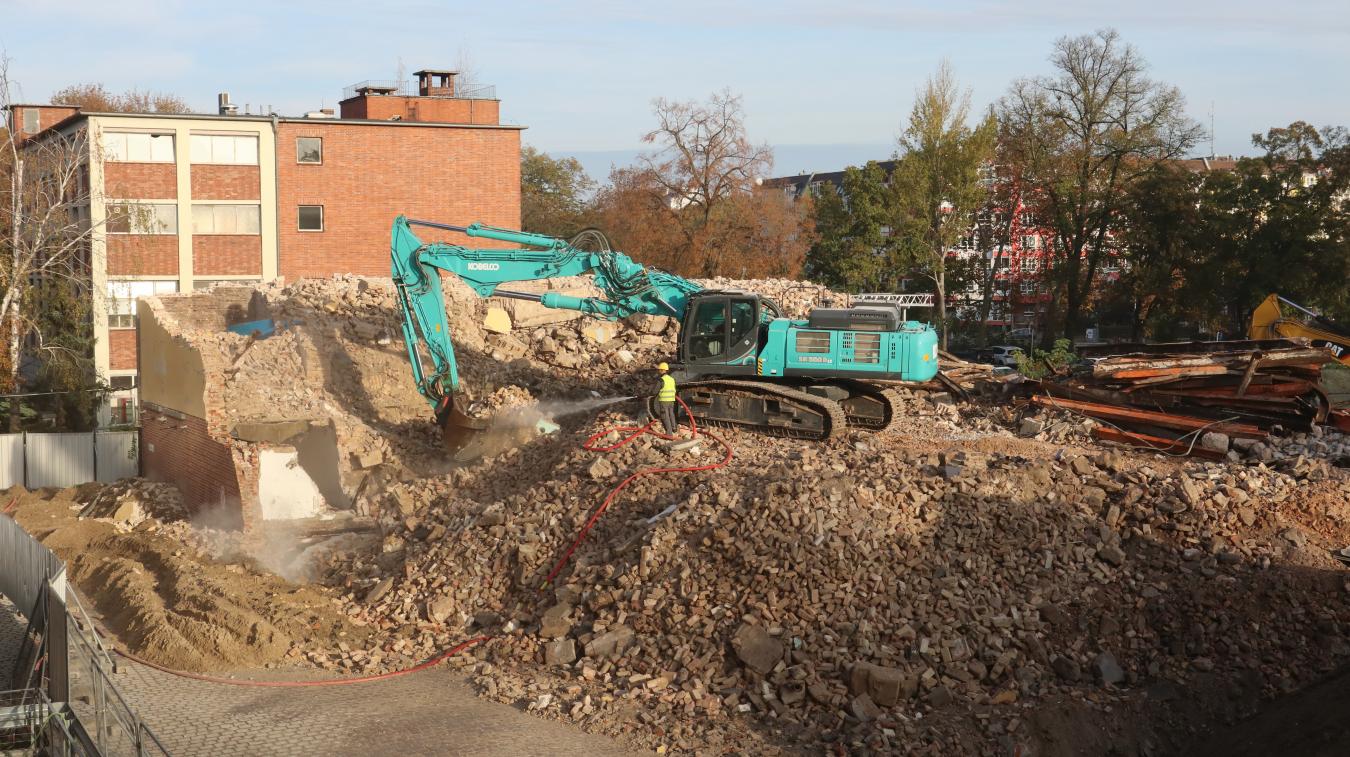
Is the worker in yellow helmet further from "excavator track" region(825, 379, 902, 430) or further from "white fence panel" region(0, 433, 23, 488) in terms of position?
"white fence panel" region(0, 433, 23, 488)

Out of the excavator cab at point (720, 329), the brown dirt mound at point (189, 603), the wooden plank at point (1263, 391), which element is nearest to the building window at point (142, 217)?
the brown dirt mound at point (189, 603)

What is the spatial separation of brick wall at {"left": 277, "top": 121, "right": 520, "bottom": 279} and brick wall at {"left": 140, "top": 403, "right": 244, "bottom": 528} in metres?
12.8

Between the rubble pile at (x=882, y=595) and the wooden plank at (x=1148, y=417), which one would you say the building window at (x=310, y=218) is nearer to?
the rubble pile at (x=882, y=595)

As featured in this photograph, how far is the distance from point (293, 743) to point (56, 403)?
2213 cm

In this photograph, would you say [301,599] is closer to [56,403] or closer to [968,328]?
[56,403]

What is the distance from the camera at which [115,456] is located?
25891 millimetres

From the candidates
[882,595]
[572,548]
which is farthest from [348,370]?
[882,595]

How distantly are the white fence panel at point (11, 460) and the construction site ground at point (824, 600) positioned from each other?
9045 mm

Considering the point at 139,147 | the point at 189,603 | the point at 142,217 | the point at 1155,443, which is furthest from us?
the point at 139,147

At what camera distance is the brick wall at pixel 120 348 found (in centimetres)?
3566

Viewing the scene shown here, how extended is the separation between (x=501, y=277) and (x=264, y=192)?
19738 millimetres

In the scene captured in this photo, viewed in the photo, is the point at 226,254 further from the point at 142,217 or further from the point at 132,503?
the point at 132,503

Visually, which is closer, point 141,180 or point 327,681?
point 327,681

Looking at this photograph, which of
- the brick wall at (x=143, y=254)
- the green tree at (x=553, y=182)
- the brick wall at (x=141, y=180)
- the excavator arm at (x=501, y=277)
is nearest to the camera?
the excavator arm at (x=501, y=277)
